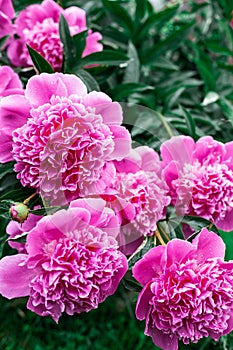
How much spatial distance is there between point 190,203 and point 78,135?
18 cm

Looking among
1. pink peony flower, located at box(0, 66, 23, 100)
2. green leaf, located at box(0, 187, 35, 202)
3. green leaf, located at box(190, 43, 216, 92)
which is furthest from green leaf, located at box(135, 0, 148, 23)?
green leaf, located at box(0, 187, 35, 202)

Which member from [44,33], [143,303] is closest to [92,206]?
[143,303]

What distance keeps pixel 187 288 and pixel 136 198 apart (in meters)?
0.12

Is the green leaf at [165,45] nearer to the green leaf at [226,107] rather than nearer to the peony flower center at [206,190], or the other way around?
the green leaf at [226,107]

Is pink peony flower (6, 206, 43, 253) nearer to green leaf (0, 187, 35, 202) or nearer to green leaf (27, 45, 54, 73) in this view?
green leaf (0, 187, 35, 202)

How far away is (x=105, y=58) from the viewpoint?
32.2 inches

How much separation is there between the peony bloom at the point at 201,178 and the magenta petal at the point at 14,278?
202 mm

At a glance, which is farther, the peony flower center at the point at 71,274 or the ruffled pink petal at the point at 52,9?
the ruffled pink petal at the point at 52,9

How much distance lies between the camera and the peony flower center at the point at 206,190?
2.14 ft

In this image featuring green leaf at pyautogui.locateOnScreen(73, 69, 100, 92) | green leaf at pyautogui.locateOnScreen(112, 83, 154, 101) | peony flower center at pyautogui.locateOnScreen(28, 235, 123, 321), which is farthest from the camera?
green leaf at pyautogui.locateOnScreen(112, 83, 154, 101)

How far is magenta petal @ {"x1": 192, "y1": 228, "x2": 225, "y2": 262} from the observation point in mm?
593

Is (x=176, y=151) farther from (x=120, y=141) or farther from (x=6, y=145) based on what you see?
(x=6, y=145)

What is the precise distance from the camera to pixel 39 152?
570 millimetres

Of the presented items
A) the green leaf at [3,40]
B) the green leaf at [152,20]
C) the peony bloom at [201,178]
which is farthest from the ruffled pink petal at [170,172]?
the green leaf at [152,20]
